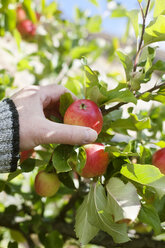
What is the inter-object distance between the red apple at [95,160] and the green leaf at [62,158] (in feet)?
0.15

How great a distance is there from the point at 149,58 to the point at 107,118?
7.7 inches

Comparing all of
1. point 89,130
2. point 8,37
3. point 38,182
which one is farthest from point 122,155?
point 8,37

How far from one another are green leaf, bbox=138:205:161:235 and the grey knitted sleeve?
11.8 inches

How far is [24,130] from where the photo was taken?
2.22 feet

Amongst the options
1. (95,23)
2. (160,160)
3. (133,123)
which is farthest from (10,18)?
(160,160)

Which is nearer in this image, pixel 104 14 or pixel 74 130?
pixel 74 130

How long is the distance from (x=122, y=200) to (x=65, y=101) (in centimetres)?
27

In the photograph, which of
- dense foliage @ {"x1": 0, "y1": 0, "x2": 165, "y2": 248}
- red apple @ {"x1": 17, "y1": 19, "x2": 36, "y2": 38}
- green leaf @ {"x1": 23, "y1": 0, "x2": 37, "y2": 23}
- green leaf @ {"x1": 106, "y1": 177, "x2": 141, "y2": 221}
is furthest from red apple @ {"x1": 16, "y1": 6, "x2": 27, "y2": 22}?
green leaf @ {"x1": 106, "y1": 177, "x2": 141, "y2": 221}

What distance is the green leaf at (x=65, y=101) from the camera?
754mm

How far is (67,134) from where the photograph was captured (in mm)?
644

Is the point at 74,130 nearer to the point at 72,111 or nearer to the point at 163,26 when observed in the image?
the point at 72,111

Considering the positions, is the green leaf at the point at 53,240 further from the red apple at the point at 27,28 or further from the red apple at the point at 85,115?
the red apple at the point at 27,28

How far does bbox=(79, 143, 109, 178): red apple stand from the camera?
2.30ft

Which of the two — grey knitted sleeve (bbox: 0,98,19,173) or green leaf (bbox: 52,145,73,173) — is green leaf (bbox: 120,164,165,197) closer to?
green leaf (bbox: 52,145,73,173)
